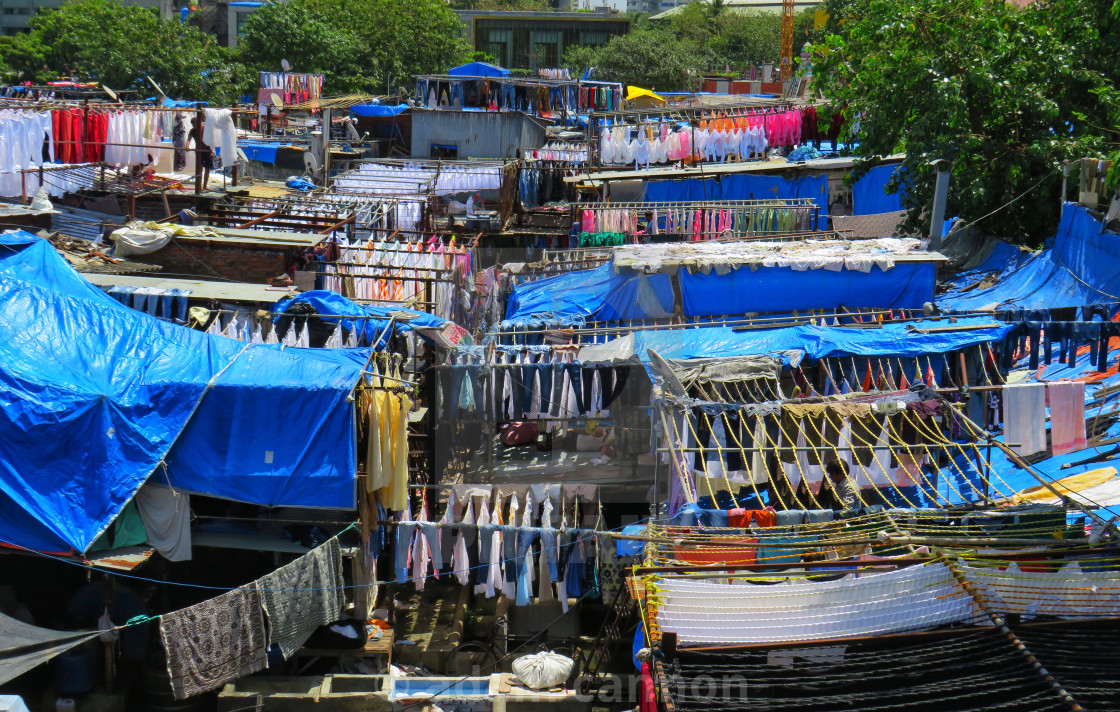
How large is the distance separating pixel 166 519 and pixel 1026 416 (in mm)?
10300

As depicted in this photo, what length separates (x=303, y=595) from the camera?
12.4 metres

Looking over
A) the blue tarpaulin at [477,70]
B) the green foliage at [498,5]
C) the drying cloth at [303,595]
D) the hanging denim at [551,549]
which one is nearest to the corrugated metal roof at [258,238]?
the drying cloth at [303,595]

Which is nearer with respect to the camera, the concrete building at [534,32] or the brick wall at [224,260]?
the brick wall at [224,260]

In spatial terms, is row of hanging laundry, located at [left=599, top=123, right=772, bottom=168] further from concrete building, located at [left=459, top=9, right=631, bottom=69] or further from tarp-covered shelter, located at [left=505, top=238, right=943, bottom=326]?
concrete building, located at [left=459, top=9, right=631, bottom=69]

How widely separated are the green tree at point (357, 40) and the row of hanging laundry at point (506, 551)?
4665cm

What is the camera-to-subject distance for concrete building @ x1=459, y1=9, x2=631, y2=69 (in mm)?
72375

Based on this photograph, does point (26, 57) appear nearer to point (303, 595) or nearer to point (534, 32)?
point (534, 32)

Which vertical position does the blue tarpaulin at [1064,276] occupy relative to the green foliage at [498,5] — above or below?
below

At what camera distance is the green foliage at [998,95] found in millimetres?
20109

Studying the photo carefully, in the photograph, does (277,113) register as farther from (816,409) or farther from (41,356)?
(816,409)

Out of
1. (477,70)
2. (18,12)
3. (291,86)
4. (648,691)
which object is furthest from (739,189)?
(18,12)

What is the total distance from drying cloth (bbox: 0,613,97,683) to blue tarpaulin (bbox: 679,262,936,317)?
35.8ft

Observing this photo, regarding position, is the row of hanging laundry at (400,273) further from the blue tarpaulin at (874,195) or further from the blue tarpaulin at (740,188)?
the blue tarpaulin at (874,195)

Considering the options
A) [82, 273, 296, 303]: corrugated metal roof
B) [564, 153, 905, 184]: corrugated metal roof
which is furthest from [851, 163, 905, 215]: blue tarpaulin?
[82, 273, 296, 303]: corrugated metal roof
